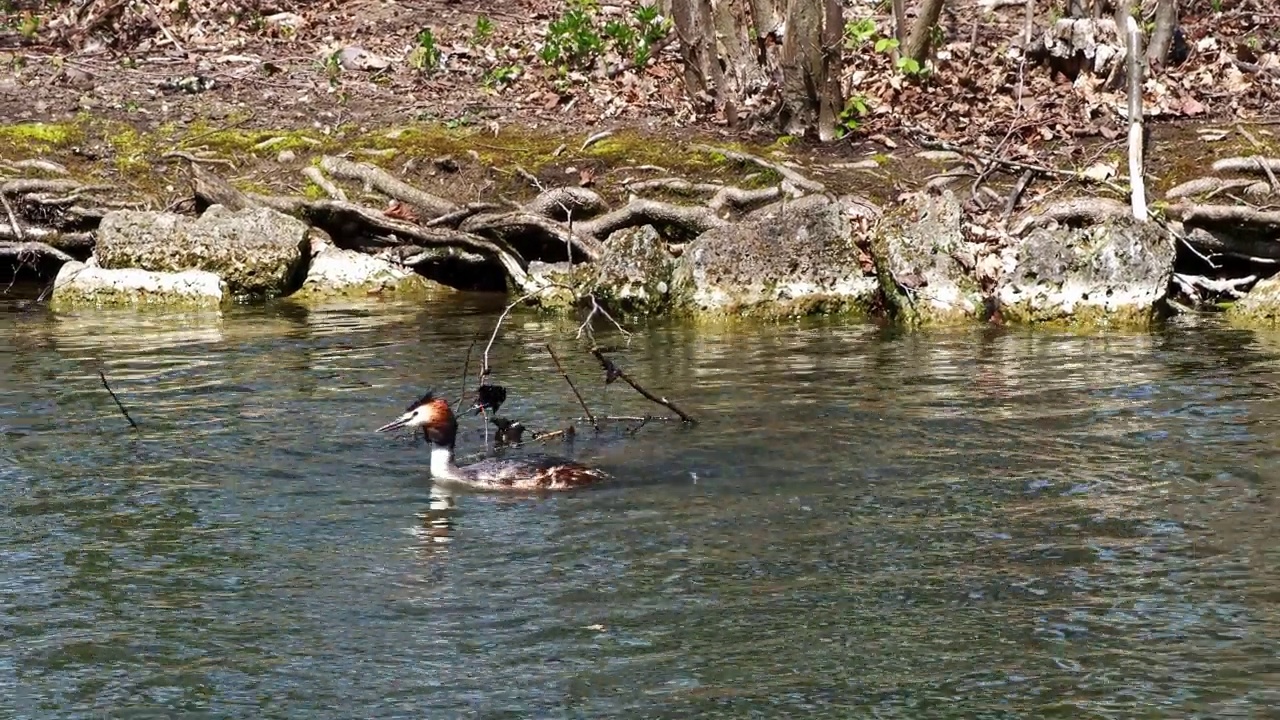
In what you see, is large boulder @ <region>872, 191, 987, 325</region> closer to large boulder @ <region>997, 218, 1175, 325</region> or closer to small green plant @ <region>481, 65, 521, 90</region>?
large boulder @ <region>997, 218, 1175, 325</region>

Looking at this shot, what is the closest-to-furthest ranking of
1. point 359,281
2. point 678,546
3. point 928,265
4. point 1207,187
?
point 678,546 < point 928,265 < point 1207,187 < point 359,281

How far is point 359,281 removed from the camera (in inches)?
710

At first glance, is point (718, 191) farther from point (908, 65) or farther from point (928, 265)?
point (908, 65)

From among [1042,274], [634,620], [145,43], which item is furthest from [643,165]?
[634,620]

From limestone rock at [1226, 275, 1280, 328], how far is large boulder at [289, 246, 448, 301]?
8.13 meters

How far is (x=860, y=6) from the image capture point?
23359 mm

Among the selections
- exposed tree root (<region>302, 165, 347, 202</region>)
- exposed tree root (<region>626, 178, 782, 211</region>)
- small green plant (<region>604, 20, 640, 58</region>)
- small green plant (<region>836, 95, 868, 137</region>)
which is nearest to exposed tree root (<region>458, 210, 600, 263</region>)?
exposed tree root (<region>626, 178, 782, 211</region>)

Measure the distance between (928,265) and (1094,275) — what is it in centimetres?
148

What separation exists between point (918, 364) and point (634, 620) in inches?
254

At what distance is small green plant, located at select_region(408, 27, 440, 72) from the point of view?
21.8 metres

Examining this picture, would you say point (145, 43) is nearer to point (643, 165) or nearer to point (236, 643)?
point (643, 165)

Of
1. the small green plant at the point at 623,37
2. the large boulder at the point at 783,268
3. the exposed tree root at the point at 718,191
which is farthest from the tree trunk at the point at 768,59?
the large boulder at the point at 783,268

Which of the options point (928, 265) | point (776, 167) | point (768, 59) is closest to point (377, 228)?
point (776, 167)

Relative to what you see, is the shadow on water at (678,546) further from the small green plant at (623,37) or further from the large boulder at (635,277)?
the small green plant at (623,37)
